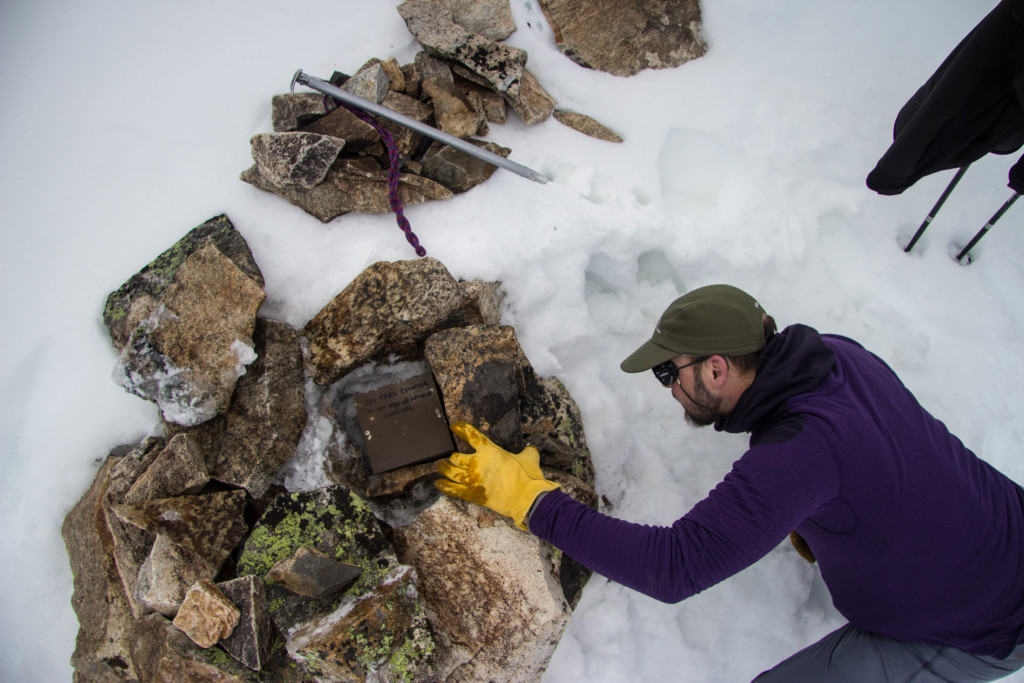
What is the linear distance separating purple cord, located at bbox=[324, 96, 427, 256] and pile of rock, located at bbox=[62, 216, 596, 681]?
0.25 m

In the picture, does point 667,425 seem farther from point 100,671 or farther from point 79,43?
point 79,43

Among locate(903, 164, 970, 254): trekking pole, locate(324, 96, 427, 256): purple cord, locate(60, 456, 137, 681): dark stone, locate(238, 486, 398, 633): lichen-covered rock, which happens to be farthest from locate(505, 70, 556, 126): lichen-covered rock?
locate(60, 456, 137, 681): dark stone

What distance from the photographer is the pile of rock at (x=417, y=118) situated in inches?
122

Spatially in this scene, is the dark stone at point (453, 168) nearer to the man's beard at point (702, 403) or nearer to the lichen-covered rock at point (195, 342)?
the lichen-covered rock at point (195, 342)

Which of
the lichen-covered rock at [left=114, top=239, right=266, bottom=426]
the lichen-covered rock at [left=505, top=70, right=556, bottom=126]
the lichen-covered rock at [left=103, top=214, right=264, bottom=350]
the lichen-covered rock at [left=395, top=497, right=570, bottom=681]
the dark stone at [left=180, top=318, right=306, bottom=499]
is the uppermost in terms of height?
the lichen-covered rock at [left=103, top=214, right=264, bottom=350]

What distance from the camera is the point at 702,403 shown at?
7.55 feet

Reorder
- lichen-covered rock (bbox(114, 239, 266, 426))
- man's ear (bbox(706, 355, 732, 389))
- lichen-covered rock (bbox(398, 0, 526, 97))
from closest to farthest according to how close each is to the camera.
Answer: man's ear (bbox(706, 355, 732, 389)), lichen-covered rock (bbox(114, 239, 266, 426)), lichen-covered rock (bbox(398, 0, 526, 97))

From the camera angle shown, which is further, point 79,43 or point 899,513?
point 79,43

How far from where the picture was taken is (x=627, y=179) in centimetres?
361

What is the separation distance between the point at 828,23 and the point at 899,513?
3561mm

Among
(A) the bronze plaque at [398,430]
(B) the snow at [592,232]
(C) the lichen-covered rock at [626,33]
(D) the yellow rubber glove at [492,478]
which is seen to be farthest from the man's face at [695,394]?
(C) the lichen-covered rock at [626,33]

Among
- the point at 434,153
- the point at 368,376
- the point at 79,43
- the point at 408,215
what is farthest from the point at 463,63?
the point at 79,43

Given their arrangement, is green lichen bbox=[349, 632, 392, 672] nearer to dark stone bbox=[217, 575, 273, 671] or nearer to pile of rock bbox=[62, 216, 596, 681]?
pile of rock bbox=[62, 216, 596, 681]

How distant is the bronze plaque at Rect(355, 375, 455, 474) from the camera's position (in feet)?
9.03
